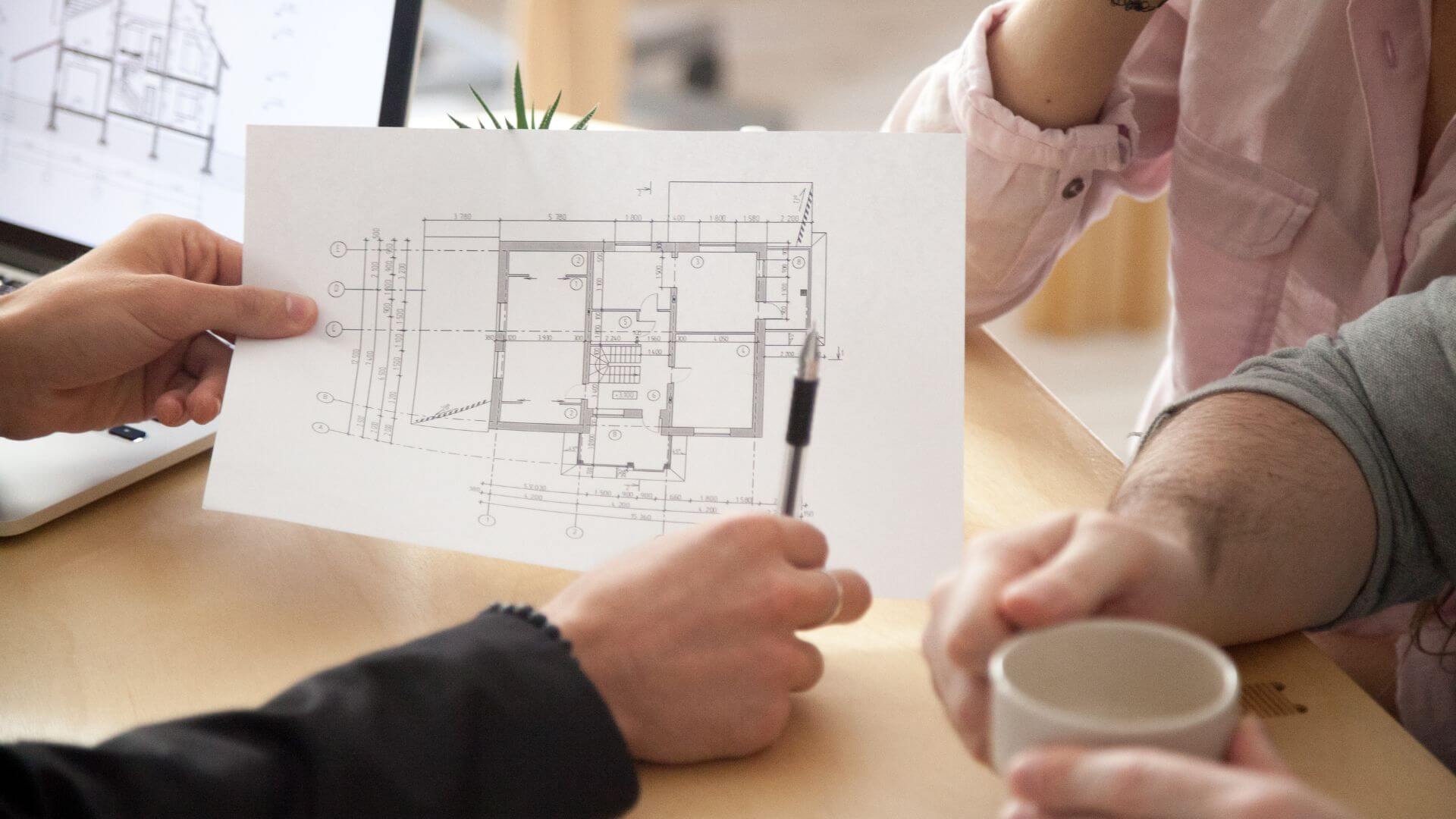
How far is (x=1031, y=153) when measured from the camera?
3.25 ft

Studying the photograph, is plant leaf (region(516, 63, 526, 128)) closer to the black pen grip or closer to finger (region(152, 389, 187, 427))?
finger (region(152, 389, 187, 427))

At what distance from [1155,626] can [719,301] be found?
40cm

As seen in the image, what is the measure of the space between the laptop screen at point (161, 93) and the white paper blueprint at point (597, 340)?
19cm

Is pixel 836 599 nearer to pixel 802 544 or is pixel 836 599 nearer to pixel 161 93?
pixel 802 544

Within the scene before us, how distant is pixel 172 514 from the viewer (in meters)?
0.85

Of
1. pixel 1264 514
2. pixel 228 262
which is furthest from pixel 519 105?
pixel 1264 514

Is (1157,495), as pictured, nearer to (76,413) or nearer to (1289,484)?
(1289,484)

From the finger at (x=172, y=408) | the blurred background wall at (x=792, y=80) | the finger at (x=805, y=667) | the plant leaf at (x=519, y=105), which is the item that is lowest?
the finger at (x=805, y=667)

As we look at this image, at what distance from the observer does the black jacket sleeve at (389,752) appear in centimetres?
48

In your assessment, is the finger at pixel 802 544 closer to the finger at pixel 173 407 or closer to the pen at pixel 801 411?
the pen at pixel 801 411

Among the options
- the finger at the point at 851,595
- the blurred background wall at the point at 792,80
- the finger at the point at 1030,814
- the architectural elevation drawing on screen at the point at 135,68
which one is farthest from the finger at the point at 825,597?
the blurred background wall at the point at 792,80

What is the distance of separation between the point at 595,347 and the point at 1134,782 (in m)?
0.48

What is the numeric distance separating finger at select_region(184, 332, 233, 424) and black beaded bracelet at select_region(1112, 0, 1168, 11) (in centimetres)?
75

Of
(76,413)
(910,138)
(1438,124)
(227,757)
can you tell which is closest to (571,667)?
(227,757)
